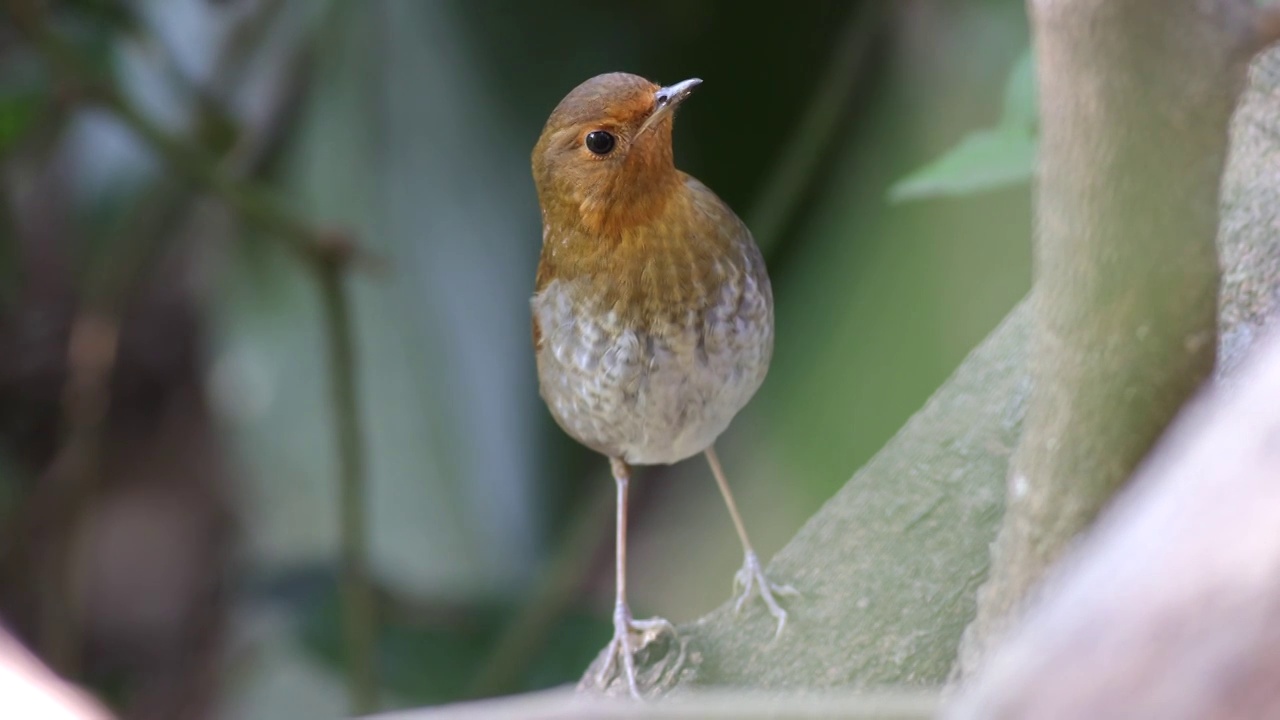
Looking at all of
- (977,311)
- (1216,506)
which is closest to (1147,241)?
(1216,506)

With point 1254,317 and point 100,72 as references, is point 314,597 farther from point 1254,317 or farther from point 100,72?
point 1254,317

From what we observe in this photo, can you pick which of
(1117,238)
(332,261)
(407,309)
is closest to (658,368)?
(1117,238)

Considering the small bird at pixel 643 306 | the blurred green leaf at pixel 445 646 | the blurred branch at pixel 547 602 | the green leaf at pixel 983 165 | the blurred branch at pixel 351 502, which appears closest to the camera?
the small bird at pixel 643 306

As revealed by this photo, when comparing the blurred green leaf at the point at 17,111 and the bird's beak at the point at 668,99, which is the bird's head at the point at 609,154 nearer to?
the bird's beak at the point at 668,99

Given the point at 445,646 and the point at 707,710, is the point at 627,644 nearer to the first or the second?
the point at 707,710

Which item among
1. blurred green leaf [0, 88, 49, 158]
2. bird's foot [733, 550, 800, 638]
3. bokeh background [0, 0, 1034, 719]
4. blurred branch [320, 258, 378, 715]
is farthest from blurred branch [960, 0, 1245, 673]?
blurred green leaf [0, 88, 49, 158]

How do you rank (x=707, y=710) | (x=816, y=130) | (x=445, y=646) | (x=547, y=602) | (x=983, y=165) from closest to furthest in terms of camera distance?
(x=707, y=710), (x=983, y=165), (x=816, y=130), (x=547, y=602), (x=445, y=646)

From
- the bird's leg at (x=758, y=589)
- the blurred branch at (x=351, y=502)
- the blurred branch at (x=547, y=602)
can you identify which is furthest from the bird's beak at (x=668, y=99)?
the blurred branch at (x=547, y=602)
